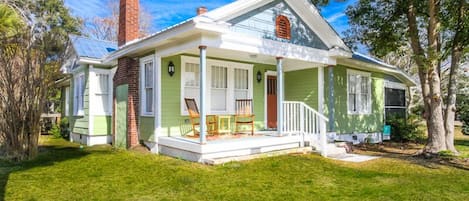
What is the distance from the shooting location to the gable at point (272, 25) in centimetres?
841

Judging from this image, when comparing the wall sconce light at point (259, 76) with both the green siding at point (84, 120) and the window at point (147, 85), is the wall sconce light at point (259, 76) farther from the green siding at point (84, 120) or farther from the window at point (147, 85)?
the green siding at point (84, 120)

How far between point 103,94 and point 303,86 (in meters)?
6.85

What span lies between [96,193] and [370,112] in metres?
10.6

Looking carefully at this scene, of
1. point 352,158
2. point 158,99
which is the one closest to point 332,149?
point 352,158

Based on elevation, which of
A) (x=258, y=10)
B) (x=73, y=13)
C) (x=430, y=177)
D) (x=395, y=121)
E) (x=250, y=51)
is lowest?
(x=430, y=177)

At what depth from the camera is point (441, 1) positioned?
8914mm

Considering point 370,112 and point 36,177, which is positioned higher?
point 370,112

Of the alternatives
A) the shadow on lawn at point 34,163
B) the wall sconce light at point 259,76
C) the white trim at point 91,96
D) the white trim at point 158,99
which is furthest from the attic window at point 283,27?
the white trim at point 91,96

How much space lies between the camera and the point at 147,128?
9.02 m

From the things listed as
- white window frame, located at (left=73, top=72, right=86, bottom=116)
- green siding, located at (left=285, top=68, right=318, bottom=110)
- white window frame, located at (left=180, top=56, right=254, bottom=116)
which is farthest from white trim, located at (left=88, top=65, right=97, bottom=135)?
green siding, located at (left=285, top=68, right=318, bottom=110)

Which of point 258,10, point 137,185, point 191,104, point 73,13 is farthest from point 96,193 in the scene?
point 73,13

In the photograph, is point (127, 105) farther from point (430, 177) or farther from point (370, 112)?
point (370, 112)

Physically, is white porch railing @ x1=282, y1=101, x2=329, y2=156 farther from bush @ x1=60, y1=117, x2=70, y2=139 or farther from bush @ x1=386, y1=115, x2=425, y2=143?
bush @ x1=60, y1=117, x2=70, y2=139

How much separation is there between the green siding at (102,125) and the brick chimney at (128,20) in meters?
2.69
